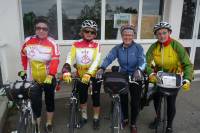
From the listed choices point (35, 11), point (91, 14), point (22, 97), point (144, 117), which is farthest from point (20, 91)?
point (91, 14)

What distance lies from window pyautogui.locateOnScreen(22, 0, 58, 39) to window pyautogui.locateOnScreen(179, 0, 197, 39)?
3.67m

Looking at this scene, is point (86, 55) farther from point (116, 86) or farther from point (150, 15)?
point (150, 15)

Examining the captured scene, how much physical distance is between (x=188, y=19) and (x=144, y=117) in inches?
142

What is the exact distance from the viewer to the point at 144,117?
4.70 metres

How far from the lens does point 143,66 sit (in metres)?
3.62

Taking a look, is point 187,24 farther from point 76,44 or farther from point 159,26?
point 76,44

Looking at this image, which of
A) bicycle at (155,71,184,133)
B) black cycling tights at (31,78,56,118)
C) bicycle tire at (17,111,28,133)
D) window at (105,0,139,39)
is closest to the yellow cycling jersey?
black cycling tights at (31,78,56,118)

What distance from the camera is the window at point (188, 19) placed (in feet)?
21.9

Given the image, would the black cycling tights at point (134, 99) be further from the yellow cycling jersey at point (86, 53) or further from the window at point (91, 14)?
the window at point (91, 14)

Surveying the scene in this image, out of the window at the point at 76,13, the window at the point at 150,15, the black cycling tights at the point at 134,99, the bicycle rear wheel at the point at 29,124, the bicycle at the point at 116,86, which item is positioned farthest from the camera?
the window at the point at 150,15

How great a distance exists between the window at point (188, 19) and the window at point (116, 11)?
57.1 inches

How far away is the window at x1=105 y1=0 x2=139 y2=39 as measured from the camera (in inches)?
246

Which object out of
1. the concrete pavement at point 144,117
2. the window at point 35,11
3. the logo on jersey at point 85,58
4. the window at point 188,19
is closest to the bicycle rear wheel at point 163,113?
the concrete pavement at point 144,117

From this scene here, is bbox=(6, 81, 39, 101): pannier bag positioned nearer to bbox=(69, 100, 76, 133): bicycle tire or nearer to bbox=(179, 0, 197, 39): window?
bbox=(69, 100, 76, 133): bicycle tire
